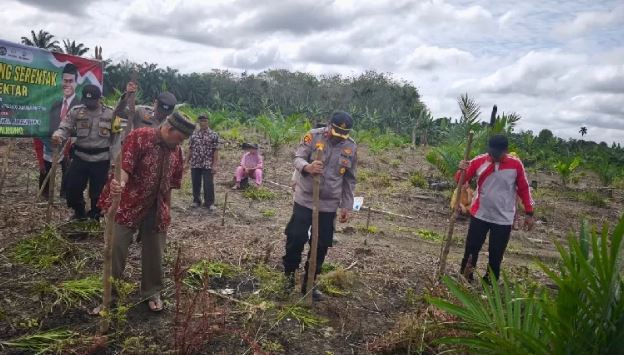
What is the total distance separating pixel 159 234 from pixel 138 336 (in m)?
0.81

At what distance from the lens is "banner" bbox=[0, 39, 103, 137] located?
508 centimetres

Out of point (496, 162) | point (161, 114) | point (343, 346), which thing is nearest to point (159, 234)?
point (343, 346)

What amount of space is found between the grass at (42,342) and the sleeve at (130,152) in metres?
1.24

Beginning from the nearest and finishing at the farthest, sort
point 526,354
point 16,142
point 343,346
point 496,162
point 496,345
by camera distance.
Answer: point 526,354 → point 496,345 → point 343,346 → point 496,162 → point 16,142

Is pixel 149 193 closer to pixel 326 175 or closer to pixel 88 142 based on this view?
pixel 326 175

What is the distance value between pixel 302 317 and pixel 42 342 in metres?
1.98

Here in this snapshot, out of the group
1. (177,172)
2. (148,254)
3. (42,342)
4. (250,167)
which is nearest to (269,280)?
(148,254)

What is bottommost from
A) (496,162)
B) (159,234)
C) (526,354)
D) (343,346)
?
(343,346)

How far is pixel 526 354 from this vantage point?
182 cm

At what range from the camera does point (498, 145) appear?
4816mm

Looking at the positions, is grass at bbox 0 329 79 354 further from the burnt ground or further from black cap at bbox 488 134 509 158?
black cap at bbox 488 134 509 158

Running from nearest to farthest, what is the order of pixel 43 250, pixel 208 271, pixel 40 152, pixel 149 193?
pixel 149 193, pixel 208 271, pixel 43 250, pixel 40 152

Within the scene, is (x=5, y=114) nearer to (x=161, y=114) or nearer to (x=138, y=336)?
(x=161, y=114)

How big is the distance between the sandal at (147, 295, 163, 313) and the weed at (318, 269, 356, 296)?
1585 mm
